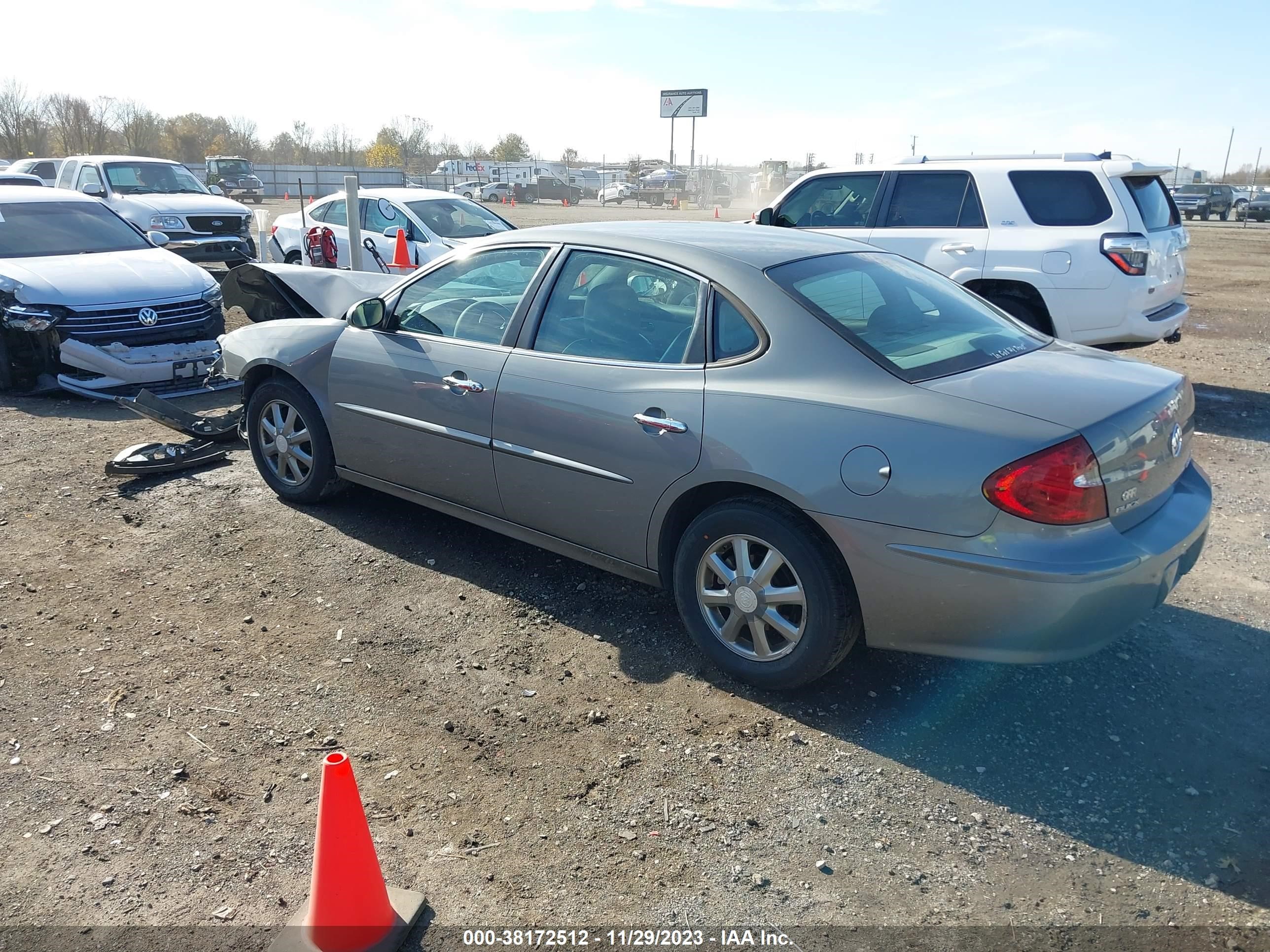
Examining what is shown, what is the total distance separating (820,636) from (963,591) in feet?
1.73

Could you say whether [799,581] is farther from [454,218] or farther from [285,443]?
[454,218]

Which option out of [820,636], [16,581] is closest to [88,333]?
[16,581]

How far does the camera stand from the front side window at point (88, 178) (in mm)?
14766

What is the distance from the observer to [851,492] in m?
3.16

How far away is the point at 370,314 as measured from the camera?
4.74 metres

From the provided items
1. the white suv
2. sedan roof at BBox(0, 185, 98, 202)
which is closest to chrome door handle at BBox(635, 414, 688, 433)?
the white suv

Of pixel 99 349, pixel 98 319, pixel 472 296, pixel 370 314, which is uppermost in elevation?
pixel 472 296

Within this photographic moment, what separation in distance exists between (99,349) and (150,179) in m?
9.13

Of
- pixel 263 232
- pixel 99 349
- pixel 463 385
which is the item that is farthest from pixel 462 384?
pixel 263 232

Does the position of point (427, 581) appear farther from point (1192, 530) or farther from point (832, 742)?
point (1192, 530)

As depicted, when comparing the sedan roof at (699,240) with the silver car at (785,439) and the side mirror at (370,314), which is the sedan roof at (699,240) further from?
the side mirror at (370,314)

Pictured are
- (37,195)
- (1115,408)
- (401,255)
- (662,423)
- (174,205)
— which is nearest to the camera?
(1115,408)

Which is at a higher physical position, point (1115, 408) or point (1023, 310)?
point (1115, 408)

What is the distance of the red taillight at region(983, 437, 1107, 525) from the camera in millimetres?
2939
